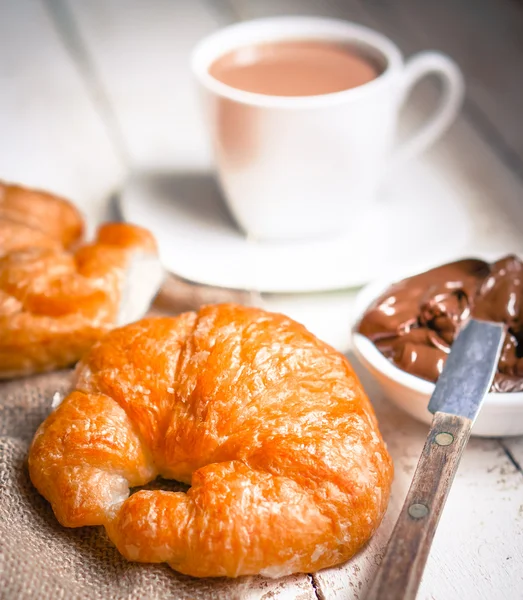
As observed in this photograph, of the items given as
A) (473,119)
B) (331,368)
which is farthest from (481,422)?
(473,119)

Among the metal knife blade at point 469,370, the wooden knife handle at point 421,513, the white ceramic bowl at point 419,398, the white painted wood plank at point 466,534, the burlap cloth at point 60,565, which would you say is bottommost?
the white painted wood plank at point 466,534

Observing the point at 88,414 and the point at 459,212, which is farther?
the point at 459,212

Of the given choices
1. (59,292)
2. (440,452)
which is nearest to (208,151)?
(59,292)

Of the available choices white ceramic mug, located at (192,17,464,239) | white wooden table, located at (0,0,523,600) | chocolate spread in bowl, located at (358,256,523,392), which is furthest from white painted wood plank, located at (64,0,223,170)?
chocolate spread in bowl, located at (358,256,523,392)

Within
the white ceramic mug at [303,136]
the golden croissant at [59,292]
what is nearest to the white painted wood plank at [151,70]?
the white ceramic mug at [303,136]

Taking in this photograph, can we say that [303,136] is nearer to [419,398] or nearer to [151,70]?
[419,398]

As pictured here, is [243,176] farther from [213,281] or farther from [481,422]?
[481,422]

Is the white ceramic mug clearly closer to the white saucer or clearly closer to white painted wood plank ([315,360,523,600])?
the white saucer

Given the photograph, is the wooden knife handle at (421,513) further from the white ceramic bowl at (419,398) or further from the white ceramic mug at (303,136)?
the white ceramic mug at (303,136)
